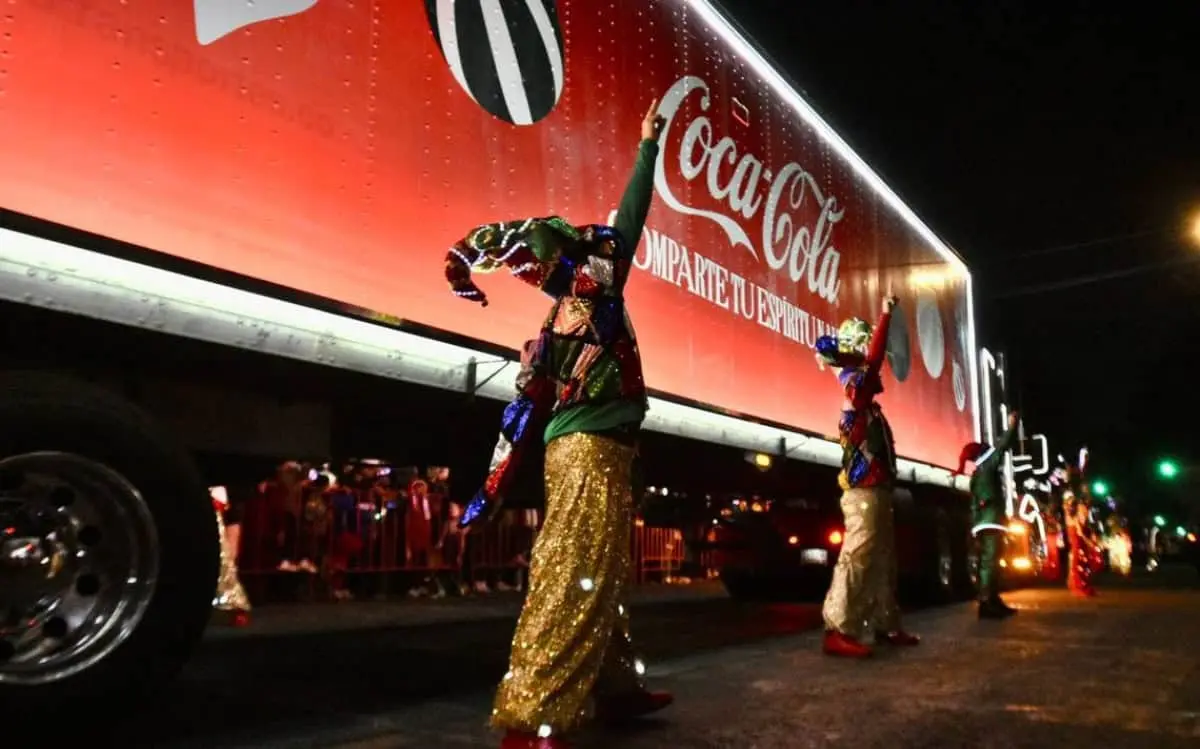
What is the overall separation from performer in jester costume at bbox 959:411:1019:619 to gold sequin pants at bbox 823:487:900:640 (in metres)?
2.75

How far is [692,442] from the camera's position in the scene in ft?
19.7

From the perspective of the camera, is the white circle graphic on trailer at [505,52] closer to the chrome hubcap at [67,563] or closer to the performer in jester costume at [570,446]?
the performer in jester costume at [570,446]

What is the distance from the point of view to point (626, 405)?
299 cm

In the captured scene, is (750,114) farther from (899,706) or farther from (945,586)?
(945,586)

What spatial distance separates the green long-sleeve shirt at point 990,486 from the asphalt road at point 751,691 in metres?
1.29

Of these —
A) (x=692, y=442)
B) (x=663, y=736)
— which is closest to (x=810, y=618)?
(x=692, y=442)

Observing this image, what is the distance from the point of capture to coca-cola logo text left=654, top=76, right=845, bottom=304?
579 cm

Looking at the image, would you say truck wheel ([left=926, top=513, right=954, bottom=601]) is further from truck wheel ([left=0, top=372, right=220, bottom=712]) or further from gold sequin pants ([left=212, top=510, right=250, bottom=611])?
truck wheel ([left=0, top=372, right=220, bottom=712])

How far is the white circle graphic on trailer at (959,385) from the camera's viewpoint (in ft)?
37.7

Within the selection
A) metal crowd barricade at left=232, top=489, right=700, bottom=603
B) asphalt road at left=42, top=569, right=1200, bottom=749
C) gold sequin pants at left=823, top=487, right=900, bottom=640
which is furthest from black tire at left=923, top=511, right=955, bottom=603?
gold sequin pants at left=823, top=487, right=900, bottom=640

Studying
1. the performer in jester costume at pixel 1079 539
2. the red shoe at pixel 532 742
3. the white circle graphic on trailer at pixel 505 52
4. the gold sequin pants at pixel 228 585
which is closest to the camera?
the red shoe at pixel 532 742

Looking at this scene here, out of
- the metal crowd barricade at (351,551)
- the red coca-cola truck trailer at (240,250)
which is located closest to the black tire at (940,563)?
the metal crowd barricade at (351,551)

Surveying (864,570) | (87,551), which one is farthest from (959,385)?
(87,551)

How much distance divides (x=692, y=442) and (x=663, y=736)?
2.85 m
